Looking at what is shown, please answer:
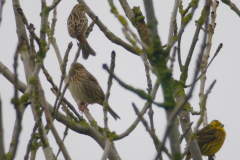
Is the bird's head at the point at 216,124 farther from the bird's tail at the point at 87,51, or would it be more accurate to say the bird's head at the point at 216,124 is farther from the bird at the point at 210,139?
the bird's tail at the point at 87,51

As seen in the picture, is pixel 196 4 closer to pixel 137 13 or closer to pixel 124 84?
pixel 124 84

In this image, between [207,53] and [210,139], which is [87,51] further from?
[210,139]

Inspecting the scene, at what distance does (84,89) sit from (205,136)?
300 centimetres

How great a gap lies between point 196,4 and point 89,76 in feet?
21.0

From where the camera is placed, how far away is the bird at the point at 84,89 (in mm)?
7820

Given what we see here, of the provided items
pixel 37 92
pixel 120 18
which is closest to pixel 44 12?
pixel 37 92

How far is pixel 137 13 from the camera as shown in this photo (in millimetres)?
5000

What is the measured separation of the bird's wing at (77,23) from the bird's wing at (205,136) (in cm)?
341

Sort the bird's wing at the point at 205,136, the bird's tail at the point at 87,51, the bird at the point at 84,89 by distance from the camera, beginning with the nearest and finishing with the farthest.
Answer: the bird's wing at the point at 205,136
the bird's tail at the point at 87,51
the bird at the point at 84,89

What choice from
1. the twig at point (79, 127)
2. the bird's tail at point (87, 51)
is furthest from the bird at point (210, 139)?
the twig at point (79, 127)

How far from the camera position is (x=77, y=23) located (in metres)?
7.48

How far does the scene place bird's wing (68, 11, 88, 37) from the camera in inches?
285

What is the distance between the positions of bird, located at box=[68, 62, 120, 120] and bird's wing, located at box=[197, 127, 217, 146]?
2500 mm

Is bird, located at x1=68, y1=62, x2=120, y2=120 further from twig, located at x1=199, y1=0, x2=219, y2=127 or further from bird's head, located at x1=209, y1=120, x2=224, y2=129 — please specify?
twig, located at x1=199, y1=0, x2=219, y2=127
